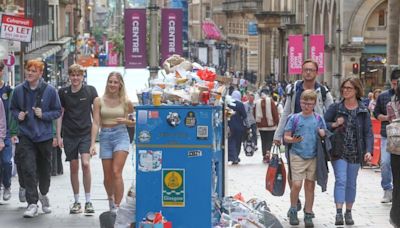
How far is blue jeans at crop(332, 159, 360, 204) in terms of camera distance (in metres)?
11.8

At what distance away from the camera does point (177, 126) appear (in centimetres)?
1007

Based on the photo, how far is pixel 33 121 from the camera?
12.3 meters

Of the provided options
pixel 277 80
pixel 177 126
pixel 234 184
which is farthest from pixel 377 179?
pixel 277 80

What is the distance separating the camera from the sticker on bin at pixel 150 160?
10133 mm

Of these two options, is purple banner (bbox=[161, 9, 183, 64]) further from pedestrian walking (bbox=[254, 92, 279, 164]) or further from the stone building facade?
the stone building facade

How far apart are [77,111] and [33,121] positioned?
0.57 metres

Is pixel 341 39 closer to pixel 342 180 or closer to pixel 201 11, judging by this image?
pixel 342 180

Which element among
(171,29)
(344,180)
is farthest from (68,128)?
(171,29)

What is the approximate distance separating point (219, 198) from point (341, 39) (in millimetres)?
40655

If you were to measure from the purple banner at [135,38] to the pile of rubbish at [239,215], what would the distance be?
18459mm

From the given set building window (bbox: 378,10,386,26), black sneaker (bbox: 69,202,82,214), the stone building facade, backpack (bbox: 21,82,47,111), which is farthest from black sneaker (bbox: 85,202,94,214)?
building window (bbox: 378,10,386,26)

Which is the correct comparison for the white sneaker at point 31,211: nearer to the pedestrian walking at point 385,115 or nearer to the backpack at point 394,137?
the backpack at point 394,137

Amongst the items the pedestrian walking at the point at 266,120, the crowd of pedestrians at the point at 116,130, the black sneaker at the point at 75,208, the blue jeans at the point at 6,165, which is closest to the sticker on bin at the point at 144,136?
the crowd of pedestrians at the point at 116,130

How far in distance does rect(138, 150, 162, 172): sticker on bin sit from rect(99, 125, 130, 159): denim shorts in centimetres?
171
